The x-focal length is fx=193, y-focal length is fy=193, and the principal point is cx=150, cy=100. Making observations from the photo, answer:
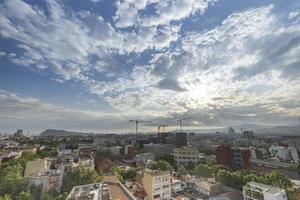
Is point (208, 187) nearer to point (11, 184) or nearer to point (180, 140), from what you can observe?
point (11, 184)

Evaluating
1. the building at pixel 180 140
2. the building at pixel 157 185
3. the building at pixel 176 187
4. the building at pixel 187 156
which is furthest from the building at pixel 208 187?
the building at pixel 180 140

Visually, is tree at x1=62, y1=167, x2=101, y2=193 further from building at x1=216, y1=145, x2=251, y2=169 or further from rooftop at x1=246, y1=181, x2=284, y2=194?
building at x1=216, y1=145, x2=251, y2=169

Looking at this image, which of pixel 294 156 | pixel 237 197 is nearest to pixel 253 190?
pixel 237 197

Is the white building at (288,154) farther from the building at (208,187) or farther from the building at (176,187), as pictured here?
the building at (176,187)

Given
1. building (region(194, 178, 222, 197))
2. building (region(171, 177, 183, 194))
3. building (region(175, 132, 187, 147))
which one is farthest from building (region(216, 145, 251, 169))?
building (region(175, 132, 187, 147))

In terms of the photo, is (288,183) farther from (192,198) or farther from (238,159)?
(238,159)

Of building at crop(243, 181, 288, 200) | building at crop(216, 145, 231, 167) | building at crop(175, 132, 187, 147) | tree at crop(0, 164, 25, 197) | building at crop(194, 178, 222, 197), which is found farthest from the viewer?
building at crop(175, 132, 187, 147)
